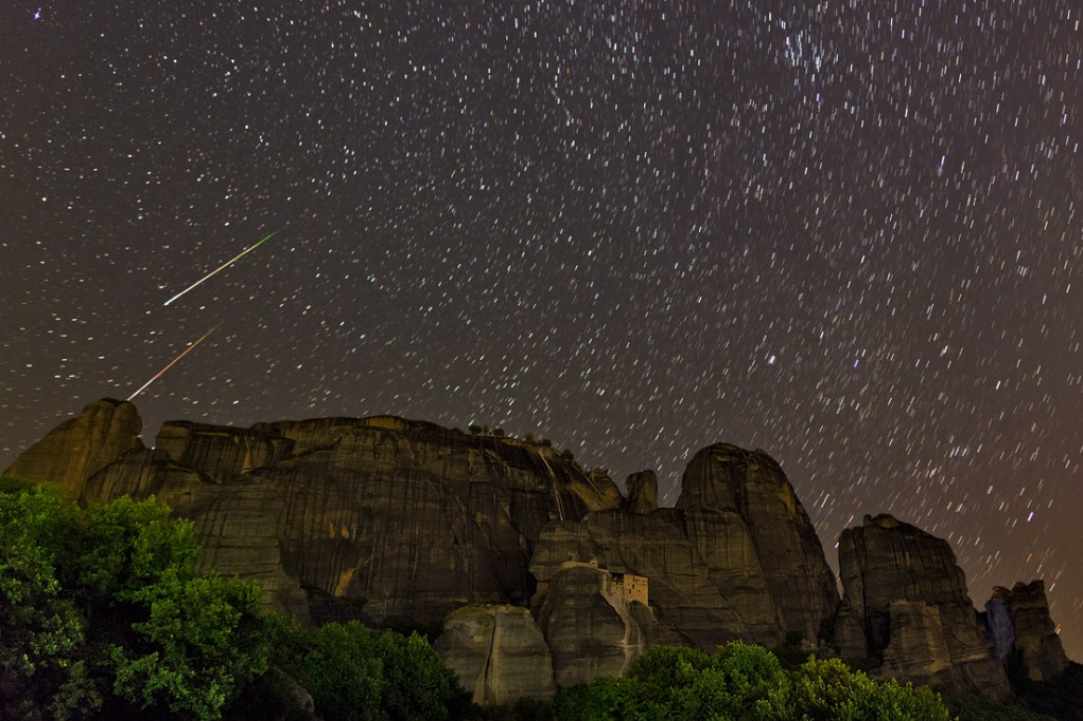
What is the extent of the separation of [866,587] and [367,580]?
69.9m

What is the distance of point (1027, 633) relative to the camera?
12531cm

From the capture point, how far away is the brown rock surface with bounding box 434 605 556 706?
60.1 meters

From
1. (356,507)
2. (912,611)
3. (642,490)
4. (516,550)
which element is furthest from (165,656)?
(642,490)

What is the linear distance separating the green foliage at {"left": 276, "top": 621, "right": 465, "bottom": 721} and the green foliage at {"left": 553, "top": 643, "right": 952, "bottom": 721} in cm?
1130

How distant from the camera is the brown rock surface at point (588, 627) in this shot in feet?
212

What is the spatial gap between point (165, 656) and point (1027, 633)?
139 m

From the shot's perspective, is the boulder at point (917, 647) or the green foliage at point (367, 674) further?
the boulder at point (917, 647)

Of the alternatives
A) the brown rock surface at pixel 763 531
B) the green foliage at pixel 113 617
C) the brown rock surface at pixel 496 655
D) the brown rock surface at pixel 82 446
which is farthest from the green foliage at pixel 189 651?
the brown rock surface at pixel 763 531

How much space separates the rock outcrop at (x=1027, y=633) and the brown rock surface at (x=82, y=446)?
135379 millimetres

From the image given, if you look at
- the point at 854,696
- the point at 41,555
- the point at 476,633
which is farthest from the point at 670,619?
the point at 41,555

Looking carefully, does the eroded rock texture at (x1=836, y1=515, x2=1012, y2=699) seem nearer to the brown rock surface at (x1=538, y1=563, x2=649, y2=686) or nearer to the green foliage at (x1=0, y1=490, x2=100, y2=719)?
the brown rock surface at (x1=538, y1=563, x2=649, y2=686)

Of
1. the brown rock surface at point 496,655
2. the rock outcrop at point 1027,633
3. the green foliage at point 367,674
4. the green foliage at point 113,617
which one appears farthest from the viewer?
the rock outcrop at point 1027,633

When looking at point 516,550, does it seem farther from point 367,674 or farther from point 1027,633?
point 1027,633

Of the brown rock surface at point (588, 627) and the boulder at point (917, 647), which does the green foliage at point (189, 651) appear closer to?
the brown rock surface at point (588, 627)
